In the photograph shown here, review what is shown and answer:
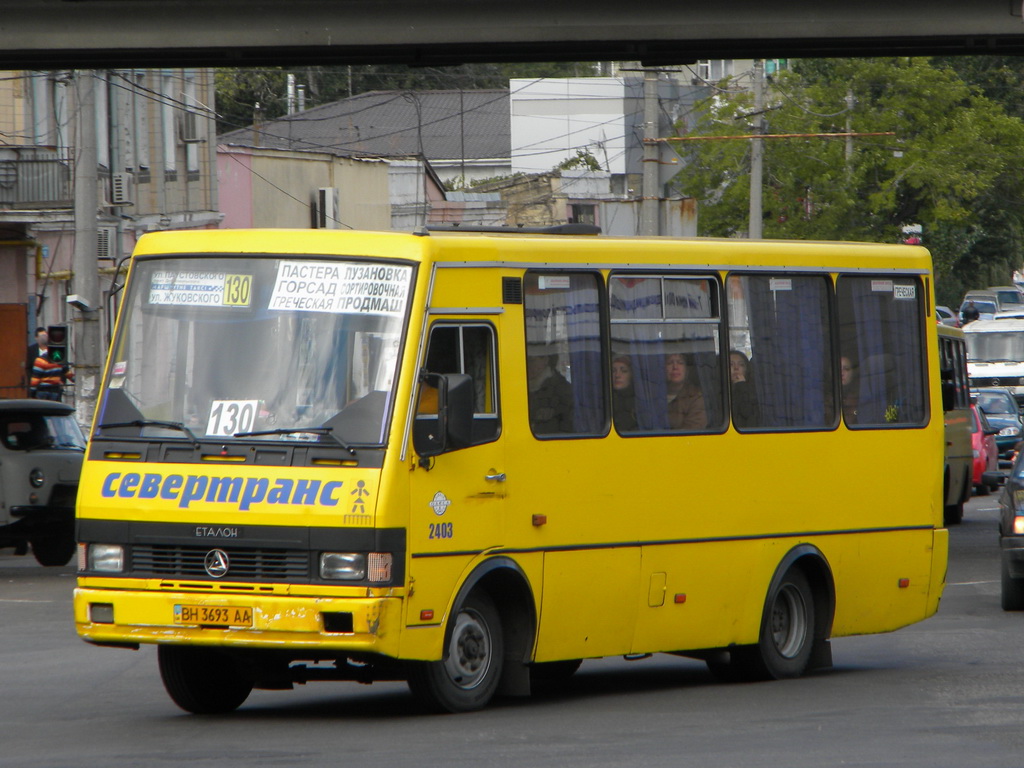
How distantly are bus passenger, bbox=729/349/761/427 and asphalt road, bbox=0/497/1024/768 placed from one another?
5.29 ft

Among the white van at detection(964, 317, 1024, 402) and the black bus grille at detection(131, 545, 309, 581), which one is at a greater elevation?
the white van at detection(964, 317, 1024, 402)

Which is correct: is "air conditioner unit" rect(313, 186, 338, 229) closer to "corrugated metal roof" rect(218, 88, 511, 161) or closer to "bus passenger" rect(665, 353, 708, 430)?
"corrugated metal roof" rect(218, 88, 511, 161)

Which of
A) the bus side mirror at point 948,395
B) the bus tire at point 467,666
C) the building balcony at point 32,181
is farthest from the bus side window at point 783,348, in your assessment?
the building balcony at point 32,181

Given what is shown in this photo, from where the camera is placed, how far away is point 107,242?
29.7 metres

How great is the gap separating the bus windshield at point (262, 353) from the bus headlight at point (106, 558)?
0.59m

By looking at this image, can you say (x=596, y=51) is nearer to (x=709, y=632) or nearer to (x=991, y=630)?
(x=991, y=630)

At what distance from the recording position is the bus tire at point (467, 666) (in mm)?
9602

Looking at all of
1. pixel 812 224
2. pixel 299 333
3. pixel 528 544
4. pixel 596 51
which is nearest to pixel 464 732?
pixel 528 544

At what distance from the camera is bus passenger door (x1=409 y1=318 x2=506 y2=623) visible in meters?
9.39

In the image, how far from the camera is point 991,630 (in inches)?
585

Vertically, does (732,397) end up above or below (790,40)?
below

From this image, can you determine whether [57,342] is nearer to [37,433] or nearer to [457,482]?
[37,433]

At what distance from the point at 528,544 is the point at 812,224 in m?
45.8

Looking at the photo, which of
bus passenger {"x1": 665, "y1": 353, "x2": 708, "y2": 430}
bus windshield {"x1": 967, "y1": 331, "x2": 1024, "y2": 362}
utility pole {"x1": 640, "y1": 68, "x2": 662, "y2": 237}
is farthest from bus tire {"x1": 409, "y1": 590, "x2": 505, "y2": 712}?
bus windshield {"x1": 967, "y1": 331, "x2": 1024, "y2": 362}
